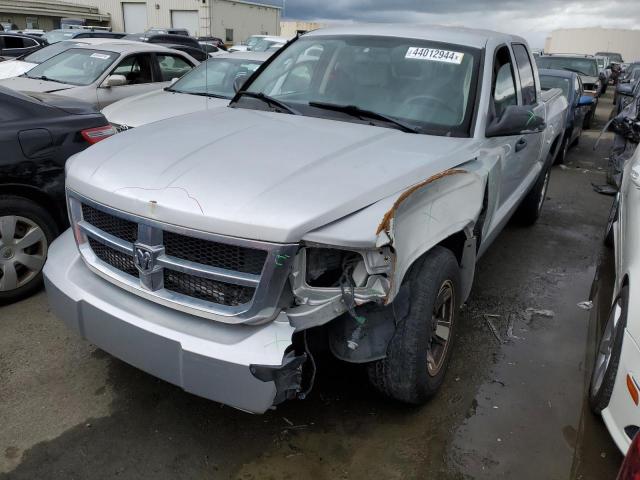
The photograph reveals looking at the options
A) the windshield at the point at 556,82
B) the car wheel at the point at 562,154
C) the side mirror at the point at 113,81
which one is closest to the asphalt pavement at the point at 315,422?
the side mirror at the point at 113,81

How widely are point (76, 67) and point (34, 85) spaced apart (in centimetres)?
71

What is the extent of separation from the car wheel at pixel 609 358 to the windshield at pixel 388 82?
1259 millimetres

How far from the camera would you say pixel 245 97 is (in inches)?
148

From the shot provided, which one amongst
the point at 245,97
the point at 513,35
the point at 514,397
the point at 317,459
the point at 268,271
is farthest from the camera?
A: the point at 513,35

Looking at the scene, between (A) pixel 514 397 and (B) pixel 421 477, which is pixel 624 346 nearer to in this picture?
(A) pixel 514 397

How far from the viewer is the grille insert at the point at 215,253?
6.83 feet

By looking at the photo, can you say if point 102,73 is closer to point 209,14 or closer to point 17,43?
point 17,43

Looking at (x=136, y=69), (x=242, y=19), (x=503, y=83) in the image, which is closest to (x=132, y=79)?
(x=136, y=69)

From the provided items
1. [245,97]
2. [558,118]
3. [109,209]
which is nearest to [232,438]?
[109,209]

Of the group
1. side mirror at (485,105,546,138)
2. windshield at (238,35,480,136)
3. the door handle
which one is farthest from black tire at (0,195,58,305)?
the door handle

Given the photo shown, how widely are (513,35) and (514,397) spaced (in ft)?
9.60

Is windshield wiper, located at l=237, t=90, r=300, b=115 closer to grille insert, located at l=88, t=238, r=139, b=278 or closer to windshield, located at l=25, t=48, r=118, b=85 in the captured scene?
grille insert, located at l=88, t=238, r=139, b=278

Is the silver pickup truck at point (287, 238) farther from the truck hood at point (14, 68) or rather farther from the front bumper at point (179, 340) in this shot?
the truck hood at point (14, 68)

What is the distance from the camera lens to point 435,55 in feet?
11.2
